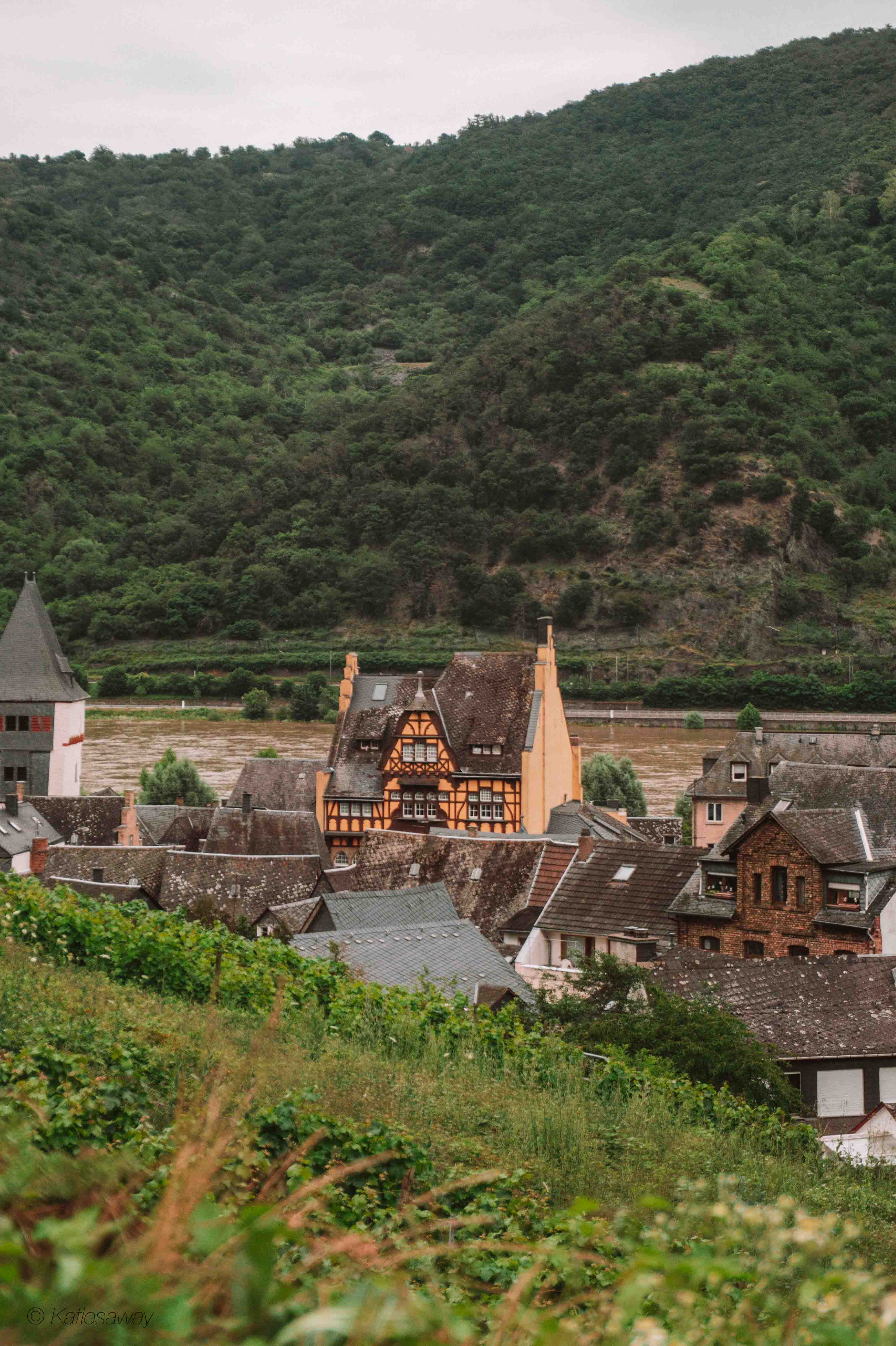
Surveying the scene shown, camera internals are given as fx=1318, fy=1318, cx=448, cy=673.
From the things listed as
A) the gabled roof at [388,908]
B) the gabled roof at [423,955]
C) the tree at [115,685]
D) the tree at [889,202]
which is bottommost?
the gabled roof at [388,908]

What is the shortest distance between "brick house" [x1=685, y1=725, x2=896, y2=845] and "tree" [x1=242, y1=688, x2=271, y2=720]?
55.6 metres

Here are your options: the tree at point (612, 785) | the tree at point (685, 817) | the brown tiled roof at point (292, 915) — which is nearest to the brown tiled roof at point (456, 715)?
the tree at point (685, 817)

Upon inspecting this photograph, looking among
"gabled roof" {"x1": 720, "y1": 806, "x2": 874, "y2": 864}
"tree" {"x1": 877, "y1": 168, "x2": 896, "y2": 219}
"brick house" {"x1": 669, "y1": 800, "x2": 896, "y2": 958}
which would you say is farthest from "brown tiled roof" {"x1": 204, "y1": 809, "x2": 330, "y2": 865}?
"tree" {"x1": 877, "y1": 168, "x2": 896, "y2": 219}

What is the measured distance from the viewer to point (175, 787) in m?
53.8

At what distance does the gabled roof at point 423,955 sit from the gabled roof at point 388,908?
8.98ft

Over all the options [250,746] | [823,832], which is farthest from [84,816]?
[250,746]

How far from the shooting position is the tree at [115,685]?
10888 centimetres

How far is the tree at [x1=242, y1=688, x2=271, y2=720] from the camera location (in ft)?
320

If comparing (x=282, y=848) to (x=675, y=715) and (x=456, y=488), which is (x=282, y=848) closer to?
(x=675, y=715)

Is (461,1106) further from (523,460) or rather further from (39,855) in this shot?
(523,460)

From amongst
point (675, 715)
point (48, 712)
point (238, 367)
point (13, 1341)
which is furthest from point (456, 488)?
point (13, 1341)

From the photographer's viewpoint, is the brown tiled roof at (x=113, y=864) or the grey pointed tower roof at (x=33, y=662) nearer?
the brown tiled roof at (x=113, y=864)

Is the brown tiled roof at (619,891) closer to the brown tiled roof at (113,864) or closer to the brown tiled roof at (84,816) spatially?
the brown tiled roof at (113,864)

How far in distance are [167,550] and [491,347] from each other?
45712mm
